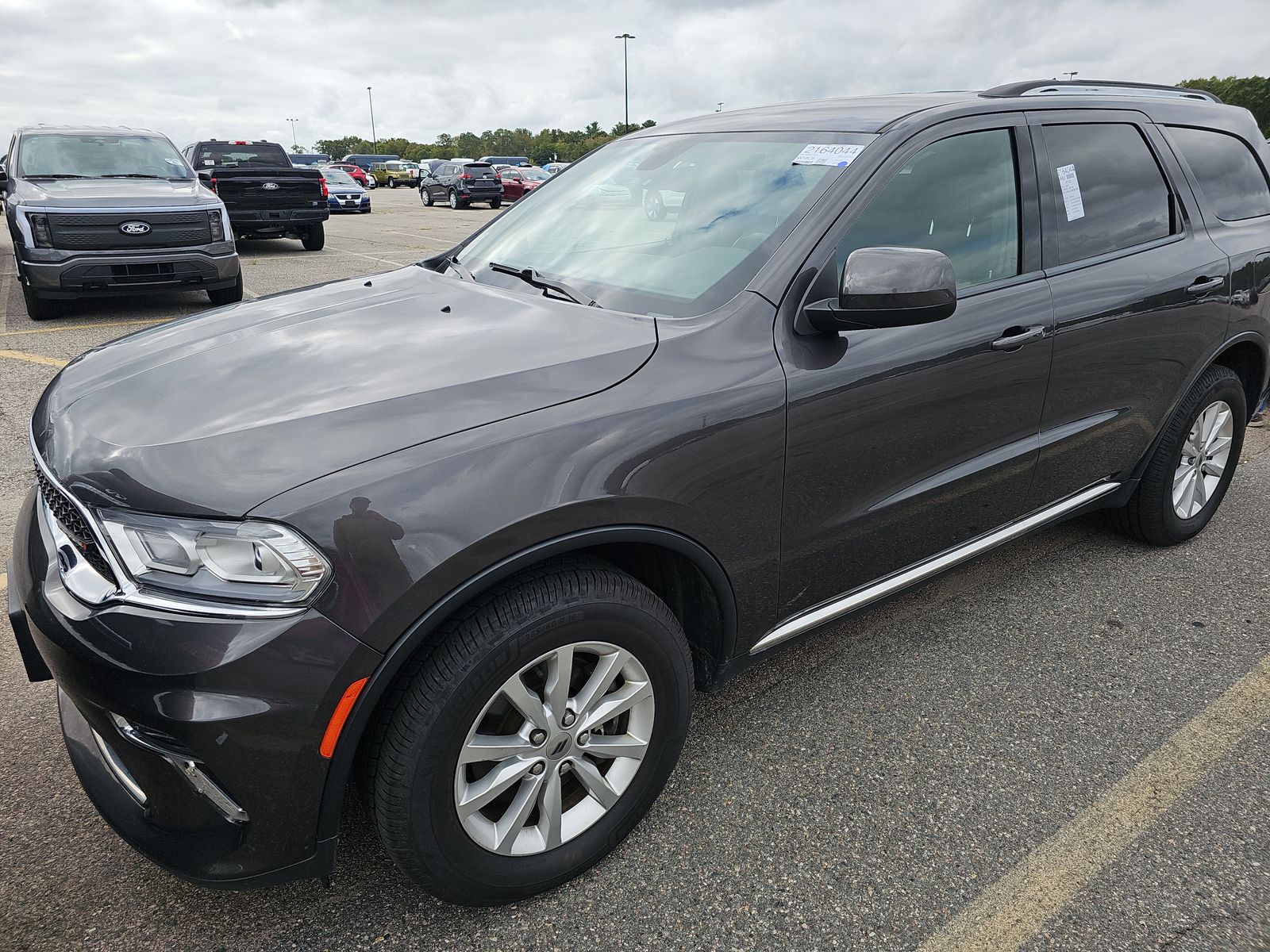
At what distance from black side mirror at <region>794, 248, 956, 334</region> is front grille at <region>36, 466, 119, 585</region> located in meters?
1.62

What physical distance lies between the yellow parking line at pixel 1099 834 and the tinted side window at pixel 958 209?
4.74ft

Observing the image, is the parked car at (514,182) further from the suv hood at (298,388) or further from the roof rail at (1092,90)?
the suv hood at (298,388)

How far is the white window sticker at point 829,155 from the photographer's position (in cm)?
235

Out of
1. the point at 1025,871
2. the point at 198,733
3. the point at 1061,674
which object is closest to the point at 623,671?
the point at 198,733

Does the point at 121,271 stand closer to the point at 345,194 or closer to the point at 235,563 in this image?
the point at 235,563

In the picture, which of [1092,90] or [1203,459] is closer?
[1092,90]

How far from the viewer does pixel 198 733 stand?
1521 mm

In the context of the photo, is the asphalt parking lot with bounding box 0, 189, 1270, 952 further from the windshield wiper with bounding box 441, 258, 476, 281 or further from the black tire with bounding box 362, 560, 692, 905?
the windshield wiper with bounding box 441, 258, 476, 281

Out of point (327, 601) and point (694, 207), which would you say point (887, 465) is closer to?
point (694, 207)

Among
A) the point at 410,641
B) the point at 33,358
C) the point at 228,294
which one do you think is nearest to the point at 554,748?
the point at 410,641

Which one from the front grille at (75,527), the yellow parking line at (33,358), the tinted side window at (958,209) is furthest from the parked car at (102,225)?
the tinted side window at (958,209)

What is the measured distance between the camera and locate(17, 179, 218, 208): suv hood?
A: 24.4 feet

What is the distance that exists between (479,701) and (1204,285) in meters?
3.03

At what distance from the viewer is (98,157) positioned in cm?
851
